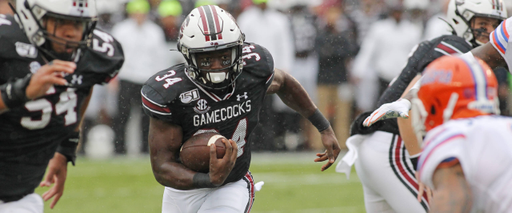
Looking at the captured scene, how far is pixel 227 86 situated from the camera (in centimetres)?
348

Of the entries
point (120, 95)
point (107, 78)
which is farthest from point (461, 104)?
point (120, 95)

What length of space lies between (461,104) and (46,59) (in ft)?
6.57

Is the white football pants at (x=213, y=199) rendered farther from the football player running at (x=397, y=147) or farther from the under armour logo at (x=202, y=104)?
the football player running at (x=397, y=147)

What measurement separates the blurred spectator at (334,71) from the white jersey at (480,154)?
7.78m

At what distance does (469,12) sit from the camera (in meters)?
4.38

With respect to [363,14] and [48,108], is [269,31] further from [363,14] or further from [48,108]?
[48,108]

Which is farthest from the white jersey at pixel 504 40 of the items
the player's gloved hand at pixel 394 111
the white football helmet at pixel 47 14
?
the white football helmet at pixel 47 14

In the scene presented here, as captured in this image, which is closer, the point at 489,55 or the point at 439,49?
the point at 489,55

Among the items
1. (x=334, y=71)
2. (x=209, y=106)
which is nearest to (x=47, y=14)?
(x=209, y=106)

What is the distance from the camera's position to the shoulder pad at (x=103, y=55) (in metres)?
3.33

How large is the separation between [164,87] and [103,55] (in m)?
0.36

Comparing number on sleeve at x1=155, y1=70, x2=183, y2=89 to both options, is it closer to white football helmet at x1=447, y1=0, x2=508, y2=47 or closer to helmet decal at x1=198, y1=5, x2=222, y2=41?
helmet decal at x1=198, y1=5, x2=222, y2=41

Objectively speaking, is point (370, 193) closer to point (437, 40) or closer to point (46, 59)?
point (437, 40)

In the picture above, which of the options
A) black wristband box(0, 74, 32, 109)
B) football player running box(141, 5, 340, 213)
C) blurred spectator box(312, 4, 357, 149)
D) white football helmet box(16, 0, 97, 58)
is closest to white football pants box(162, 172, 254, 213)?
football player running box(141, 5, 340, 213)
